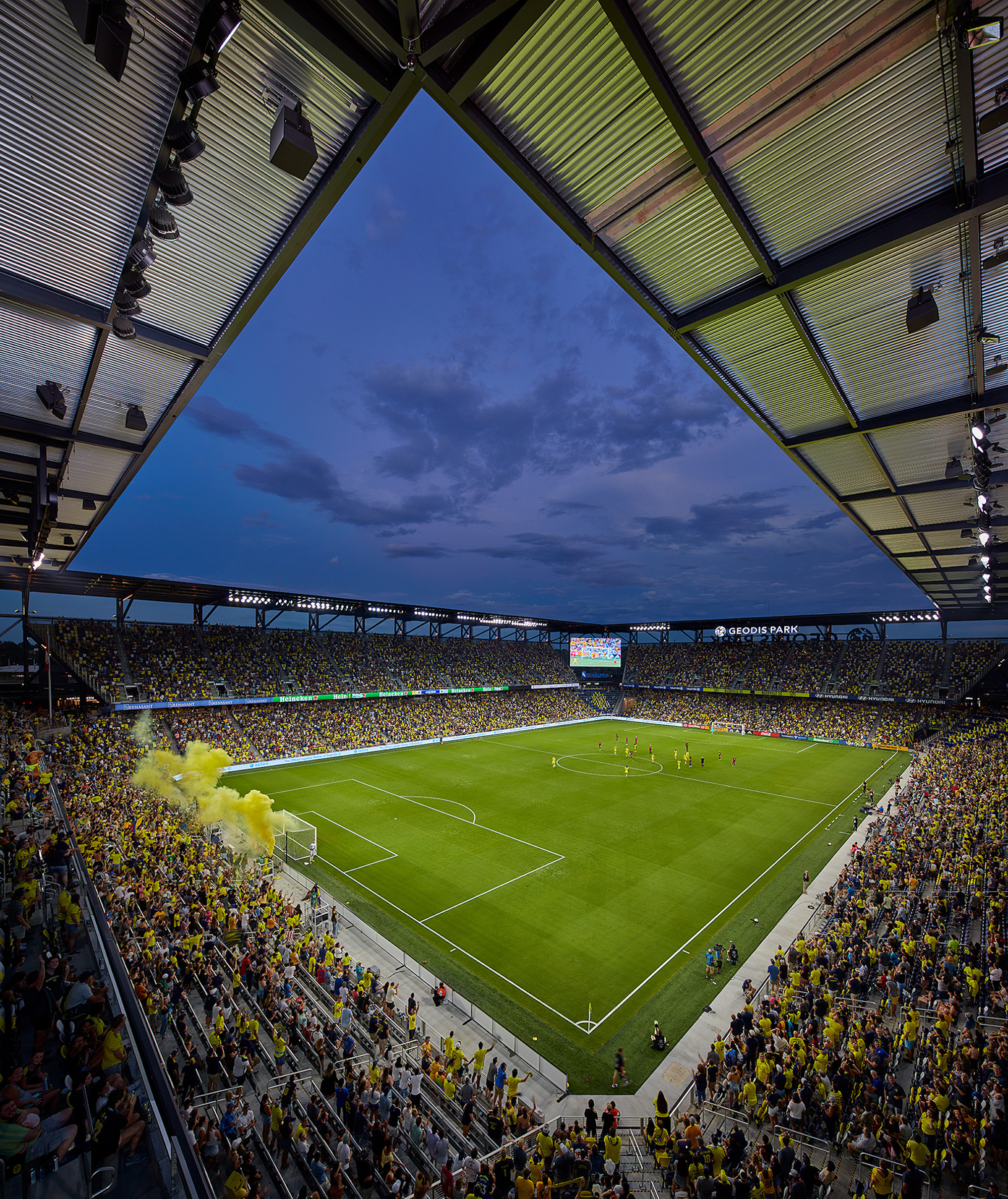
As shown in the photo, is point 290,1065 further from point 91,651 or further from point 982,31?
point 91,651

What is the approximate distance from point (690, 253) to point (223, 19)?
6.38 m

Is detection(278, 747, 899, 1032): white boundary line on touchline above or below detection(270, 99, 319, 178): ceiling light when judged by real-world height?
below

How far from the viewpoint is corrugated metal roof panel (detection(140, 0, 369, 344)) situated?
556cm

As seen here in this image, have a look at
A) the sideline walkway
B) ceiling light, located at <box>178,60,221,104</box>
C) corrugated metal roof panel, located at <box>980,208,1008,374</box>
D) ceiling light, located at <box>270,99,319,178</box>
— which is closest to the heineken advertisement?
the sideline walkway

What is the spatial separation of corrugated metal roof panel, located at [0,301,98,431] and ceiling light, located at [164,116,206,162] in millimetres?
4394

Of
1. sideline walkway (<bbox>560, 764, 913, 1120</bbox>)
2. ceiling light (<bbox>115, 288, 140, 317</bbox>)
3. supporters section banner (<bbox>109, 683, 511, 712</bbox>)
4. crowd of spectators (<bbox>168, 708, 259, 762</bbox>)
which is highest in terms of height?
ceiling light (<bbox>115, 288, 140, 317</bbox>)

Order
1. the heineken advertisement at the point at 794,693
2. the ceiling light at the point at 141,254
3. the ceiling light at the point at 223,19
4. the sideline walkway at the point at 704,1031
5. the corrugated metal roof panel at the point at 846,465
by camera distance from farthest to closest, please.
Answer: the heineken advertisement at the point at 794,693 < the corrugated metal roof panel at the point at 846,465 < the sideline walkway at the point at 704,1031 < the ceiling light at the point at 141,254 < the ceiling light at the point at 223,19

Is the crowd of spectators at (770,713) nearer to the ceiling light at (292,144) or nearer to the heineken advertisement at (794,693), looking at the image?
the heineken advertisement at (794,693)

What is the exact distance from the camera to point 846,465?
1597 cm

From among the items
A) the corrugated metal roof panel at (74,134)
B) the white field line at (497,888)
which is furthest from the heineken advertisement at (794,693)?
the corrugated metal roof panel at (74,134)

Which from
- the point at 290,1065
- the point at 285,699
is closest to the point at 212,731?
the point at 285,699

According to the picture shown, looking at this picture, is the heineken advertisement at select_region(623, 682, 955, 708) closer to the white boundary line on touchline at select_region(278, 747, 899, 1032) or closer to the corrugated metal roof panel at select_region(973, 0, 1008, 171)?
the white boundary line on touchline at select_region(278, 747, 899, 1032)

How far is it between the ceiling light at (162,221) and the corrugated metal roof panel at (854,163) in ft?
22.9

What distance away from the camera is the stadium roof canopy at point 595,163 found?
5.23m
